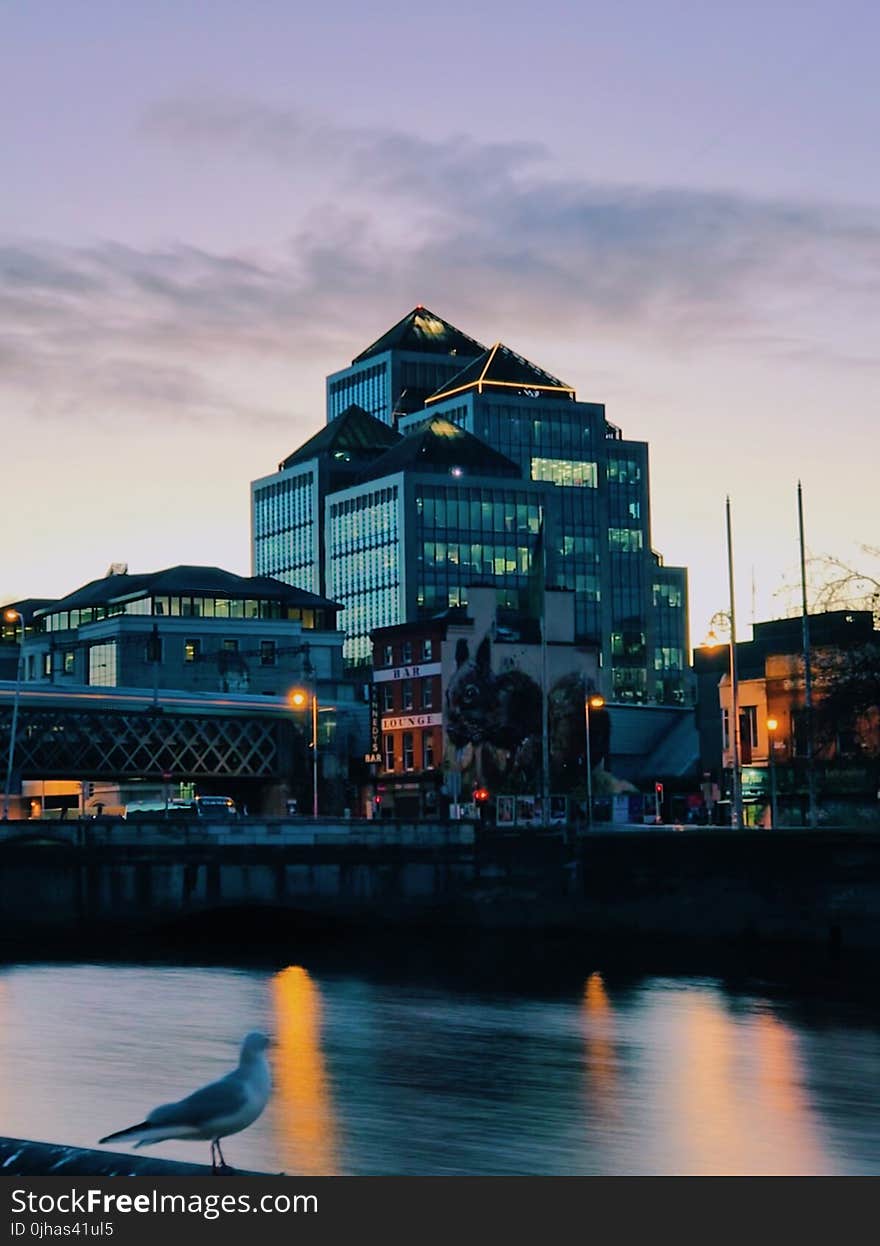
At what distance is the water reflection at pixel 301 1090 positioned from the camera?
32375 millimetres

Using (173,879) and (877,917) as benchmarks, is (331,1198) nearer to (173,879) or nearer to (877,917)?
(877,917)

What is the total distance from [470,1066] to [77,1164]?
29308mm

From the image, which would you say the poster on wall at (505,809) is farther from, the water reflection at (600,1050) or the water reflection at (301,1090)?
the water reflection at (301,1090)

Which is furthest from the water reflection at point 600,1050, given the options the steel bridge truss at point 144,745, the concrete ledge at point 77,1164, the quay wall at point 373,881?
the steel bridge truss at point 144,745

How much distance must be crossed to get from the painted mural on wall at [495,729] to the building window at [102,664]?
44.2 metres

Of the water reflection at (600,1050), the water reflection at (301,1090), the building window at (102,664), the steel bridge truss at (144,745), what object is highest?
the building window at (102,664)

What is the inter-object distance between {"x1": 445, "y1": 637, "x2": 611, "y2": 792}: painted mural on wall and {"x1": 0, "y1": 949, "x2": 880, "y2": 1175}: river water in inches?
3362

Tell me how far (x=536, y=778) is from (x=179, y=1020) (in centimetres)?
10716

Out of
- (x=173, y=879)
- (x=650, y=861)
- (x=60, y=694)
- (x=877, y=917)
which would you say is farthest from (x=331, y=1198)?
(x=60, y=694)

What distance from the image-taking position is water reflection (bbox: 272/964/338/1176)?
106 ft

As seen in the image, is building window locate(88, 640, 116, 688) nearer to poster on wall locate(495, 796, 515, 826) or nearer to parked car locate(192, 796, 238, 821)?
parked car locate(192, 796, 238, 821)

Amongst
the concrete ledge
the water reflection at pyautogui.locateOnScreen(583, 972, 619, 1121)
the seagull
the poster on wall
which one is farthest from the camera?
the poster on wall

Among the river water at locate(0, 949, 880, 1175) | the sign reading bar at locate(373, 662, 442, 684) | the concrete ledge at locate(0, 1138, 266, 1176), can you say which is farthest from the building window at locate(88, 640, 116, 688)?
the concrete ledge at locate(0, 1138, 266, 1176)

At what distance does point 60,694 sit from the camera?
454 feet
